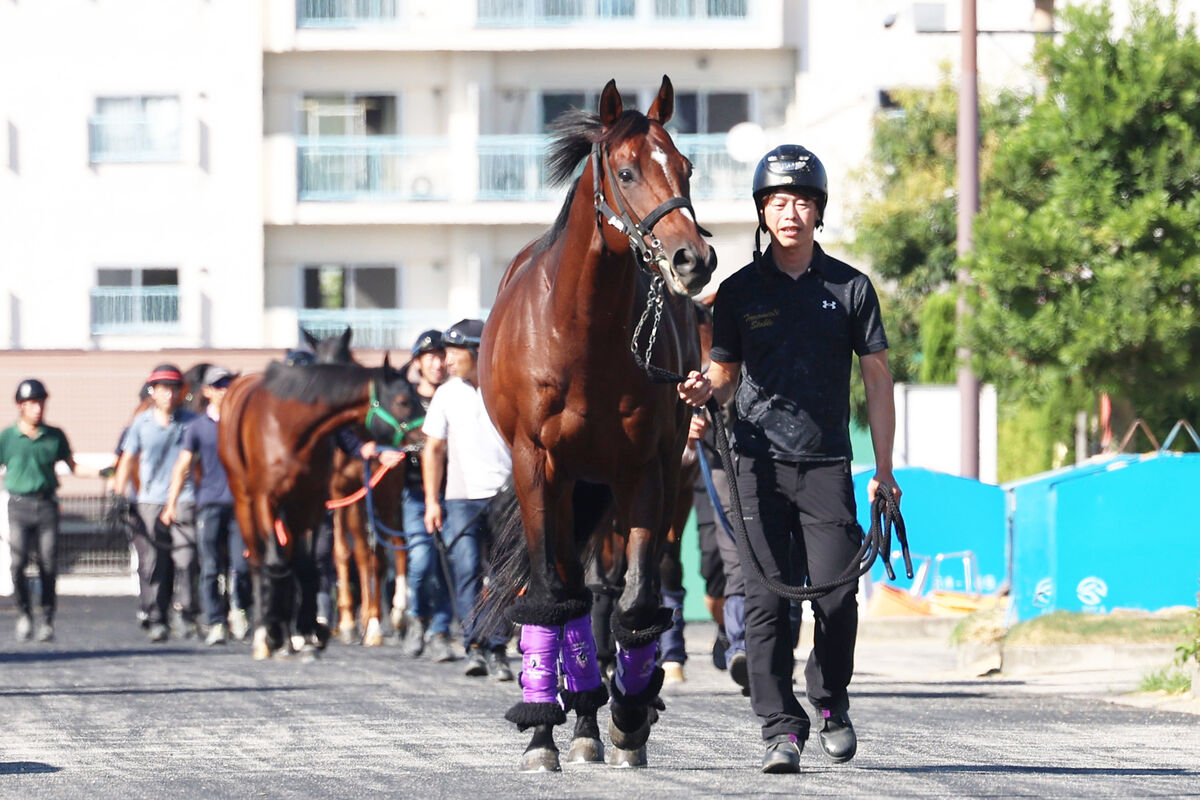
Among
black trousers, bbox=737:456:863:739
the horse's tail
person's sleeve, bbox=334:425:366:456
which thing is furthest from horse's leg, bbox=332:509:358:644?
black trousers, bbox=737:456:863:739

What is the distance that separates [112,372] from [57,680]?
22543 mm

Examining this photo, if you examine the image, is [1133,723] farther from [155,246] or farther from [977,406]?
[155,246]

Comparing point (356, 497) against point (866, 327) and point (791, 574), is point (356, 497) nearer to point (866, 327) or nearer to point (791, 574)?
point (791, 574)

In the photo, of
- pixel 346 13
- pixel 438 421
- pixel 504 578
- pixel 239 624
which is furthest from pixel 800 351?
pixel 346 13

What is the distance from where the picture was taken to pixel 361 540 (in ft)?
56.3

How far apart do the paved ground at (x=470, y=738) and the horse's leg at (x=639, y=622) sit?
16 cm

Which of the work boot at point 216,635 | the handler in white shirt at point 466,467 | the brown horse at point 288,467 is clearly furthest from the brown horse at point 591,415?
the work boot at point 216,635

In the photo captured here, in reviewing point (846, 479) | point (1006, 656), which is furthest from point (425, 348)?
point (846, 479)

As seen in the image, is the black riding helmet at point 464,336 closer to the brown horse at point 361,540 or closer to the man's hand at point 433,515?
the man's hand at point 433,515

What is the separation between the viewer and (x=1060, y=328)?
19.2 meters

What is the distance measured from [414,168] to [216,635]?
72.7 feet

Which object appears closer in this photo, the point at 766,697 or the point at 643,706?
the point at 766,697

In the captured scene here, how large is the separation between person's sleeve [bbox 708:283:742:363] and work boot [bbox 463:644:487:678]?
17.4 ft

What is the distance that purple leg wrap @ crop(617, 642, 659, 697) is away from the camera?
826 centimetres
